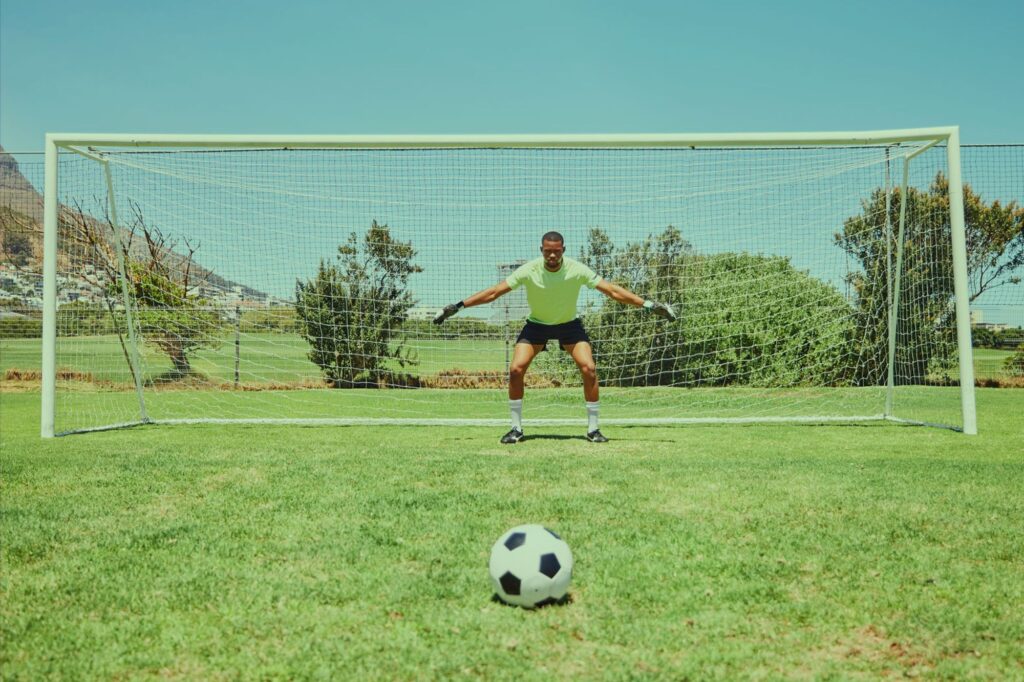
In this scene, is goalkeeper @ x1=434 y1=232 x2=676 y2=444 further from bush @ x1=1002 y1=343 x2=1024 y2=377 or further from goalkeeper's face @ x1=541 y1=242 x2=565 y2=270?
bush @ x1=1002 y1=343 x2=1024 y2=377

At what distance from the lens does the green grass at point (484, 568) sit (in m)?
2.77

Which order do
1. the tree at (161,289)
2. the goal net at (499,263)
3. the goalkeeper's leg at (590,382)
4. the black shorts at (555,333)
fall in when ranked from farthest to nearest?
the tree at (161,289) < the goal net at (499,263) < the black shorts at (555,333) < the goalkeeper's leg at (590,382)

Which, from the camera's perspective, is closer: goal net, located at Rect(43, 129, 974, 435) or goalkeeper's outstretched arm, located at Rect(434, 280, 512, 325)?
goalkeeper's outstretched arm, located at Rect(434, 280, 512, 325)

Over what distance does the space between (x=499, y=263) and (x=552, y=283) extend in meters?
2.61

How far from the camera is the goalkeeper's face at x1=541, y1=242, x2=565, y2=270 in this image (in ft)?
26.6

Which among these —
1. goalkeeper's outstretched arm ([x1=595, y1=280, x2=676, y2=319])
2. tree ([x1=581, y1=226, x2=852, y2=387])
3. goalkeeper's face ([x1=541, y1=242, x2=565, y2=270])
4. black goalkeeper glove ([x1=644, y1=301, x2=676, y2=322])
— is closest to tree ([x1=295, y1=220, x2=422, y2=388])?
tree ([x1=581, y1=226, x2=852, y2=387])

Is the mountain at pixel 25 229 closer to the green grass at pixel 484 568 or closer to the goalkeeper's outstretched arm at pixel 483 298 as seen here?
the goalkeeper's outstretched arm at pixel 483 298

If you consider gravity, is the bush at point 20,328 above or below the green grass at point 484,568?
above

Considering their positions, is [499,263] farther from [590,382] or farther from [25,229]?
[25,229]

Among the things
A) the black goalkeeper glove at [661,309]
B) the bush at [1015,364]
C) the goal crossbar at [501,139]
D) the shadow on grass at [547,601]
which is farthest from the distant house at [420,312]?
the bush at [1015,364]

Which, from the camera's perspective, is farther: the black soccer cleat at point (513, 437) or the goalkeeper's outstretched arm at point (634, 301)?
the black soccer cleat at point (513, 437)

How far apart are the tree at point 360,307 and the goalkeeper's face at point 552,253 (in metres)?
3.35

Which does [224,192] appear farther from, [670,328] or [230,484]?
[670,328]

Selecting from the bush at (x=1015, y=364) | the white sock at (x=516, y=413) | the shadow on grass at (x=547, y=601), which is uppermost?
the bush at (x=1015, y=364)
